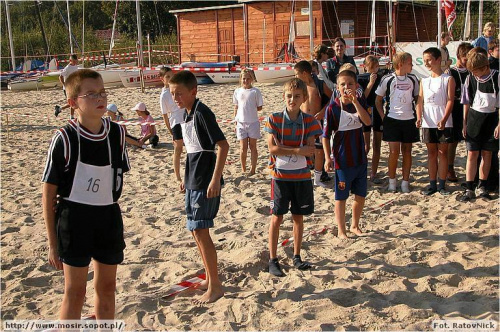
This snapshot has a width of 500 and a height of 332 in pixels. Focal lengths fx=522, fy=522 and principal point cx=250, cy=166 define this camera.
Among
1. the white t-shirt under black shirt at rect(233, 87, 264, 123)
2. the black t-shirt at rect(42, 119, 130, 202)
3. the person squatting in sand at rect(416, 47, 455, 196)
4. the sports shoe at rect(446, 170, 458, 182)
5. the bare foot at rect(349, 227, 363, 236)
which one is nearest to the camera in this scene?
the black t-shirt at rect(42, 119, 130, 202)

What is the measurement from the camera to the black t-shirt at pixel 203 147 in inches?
169

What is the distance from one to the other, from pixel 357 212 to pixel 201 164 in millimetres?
2224

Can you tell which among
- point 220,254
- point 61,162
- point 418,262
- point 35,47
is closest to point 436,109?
point 418,262

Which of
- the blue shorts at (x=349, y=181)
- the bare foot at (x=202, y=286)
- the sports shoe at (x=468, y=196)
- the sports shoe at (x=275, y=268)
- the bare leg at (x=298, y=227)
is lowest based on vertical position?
the bare foot at (x=202, y=286)

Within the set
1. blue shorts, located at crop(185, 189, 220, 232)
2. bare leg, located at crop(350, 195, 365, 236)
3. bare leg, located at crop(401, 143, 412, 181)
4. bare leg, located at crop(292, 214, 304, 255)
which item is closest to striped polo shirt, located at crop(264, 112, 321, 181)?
bare leg, located at crop(292, 214, 304, 255)

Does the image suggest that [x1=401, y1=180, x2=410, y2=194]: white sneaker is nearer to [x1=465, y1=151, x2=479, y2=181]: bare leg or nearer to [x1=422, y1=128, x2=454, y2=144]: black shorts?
[x1=422, y1=128, x2=454, y2=144]: black shorts

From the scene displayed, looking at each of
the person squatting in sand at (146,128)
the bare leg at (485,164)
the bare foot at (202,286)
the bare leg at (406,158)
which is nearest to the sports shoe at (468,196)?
the bare leg at (485,164)

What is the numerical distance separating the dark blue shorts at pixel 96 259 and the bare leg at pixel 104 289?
0.04m

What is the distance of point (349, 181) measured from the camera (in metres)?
5.69

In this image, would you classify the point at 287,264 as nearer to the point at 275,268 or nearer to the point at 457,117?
the point at 275,268

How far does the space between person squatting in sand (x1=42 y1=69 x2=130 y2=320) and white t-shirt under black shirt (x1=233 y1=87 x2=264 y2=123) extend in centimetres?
522

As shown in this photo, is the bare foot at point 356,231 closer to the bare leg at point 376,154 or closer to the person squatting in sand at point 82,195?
the bare leg at point 376,154

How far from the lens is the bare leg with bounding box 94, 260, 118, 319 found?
352 centimetres

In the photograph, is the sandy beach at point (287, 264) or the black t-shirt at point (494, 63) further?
the black t-shirt at point (494, 63)
